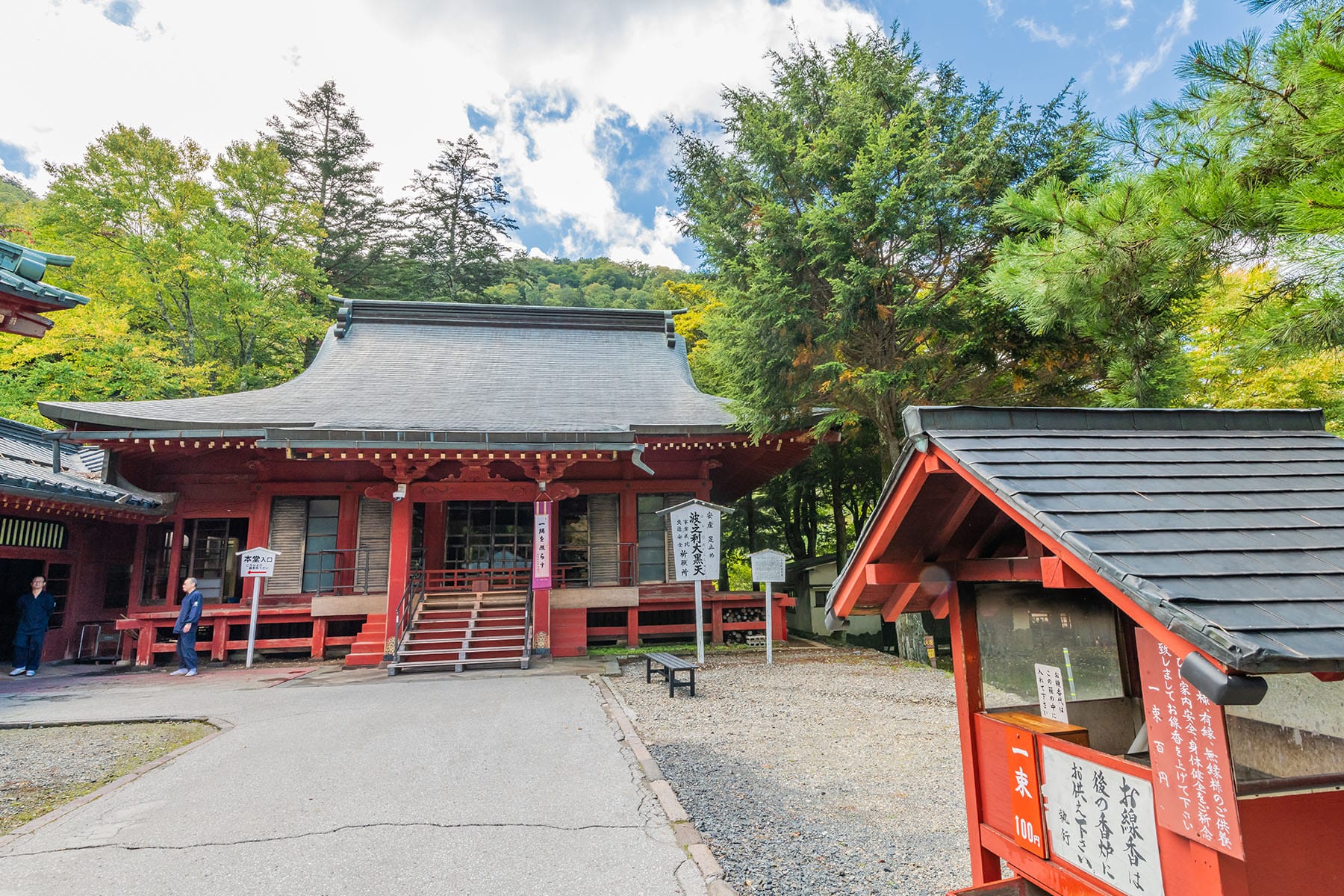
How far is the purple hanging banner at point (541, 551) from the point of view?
9828 millimetres

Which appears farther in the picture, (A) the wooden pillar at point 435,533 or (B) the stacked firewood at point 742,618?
(B) the stacked firewood at point 742,618

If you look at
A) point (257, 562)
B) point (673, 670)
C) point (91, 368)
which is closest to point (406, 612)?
point (257, 562)

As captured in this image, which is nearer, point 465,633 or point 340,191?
point 465,633

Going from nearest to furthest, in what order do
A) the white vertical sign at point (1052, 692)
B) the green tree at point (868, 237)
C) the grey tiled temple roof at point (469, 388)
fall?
the white vertical sign at point (1052, 692), the green tree at point (868, 237), the grey tiled temple roof at point (469, 388)

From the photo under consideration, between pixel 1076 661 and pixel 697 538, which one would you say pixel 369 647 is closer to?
pixel 697 538

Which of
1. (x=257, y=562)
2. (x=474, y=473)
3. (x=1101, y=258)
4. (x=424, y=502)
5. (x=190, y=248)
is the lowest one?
(x=257, y=562)

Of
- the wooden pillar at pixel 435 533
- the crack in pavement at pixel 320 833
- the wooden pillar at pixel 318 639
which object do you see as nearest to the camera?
the crack in pavement at pixel 320 833

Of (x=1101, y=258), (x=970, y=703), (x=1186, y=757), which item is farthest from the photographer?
(x=1101, y=258)

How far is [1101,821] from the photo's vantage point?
7.36 ft

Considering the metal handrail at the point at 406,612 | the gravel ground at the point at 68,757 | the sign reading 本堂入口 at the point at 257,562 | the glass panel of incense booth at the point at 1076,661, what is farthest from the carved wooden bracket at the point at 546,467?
the glass panel of incense booth at the point at 1076,661

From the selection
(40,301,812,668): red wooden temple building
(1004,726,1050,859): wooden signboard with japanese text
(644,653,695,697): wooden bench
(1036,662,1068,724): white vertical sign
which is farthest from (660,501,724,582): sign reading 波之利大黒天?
(1004,726,1050,859): wooden signboard with japanese text

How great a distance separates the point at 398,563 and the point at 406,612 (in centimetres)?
77

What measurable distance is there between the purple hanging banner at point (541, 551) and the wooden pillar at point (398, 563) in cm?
195

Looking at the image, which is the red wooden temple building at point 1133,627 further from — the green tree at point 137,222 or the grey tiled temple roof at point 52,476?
the green tree at point 137,222
